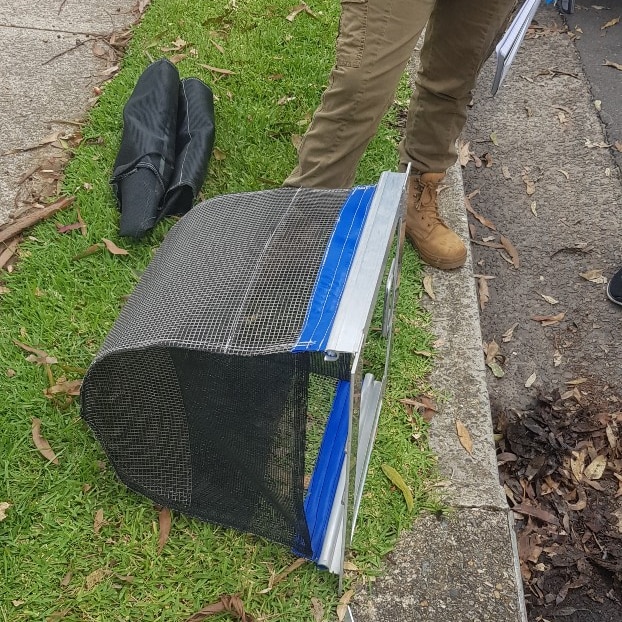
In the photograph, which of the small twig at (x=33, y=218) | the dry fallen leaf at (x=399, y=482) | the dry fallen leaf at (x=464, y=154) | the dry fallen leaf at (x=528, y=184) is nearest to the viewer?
the dry fallen leaf at (x=399, y=482)

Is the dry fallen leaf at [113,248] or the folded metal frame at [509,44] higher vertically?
the folded metal frame at [509,44]

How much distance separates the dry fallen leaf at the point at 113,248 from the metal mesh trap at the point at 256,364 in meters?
0.84

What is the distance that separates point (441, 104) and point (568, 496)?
1736 millimetres

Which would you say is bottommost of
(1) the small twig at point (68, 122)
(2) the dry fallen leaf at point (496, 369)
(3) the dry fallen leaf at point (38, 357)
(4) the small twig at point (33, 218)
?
(2) the dry fallen leaf at point (496, 369)

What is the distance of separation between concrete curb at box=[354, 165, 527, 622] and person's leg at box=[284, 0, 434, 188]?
930 millimetres

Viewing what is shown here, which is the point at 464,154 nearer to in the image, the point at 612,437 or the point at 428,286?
the point at 428,286

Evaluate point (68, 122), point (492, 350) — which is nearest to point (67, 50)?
point (68, 122)

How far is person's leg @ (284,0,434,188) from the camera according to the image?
2.20 metres

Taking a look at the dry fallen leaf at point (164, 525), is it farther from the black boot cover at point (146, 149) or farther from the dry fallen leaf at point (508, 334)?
the dry fallen leaf at point (508, 334)

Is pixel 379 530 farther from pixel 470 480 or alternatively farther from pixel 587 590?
pixel 587 590

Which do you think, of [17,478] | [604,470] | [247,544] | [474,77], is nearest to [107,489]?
[17,478]

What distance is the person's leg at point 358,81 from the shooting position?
2201mm

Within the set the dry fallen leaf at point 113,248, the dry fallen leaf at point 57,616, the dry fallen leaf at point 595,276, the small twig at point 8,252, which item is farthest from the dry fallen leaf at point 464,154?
the dry fallen leaf at point 57,616

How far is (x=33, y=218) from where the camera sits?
3.12m
